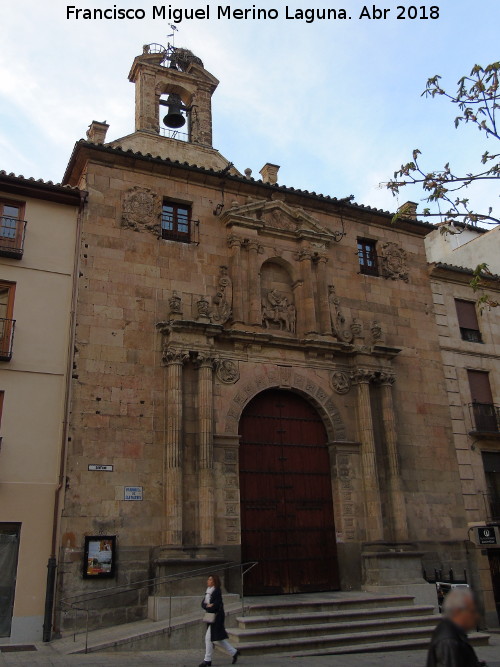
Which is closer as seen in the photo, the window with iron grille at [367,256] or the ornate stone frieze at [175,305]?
the ornate stone frieze at [175,305]

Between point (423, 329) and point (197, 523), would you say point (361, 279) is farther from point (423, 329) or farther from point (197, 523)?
point (197, 523)

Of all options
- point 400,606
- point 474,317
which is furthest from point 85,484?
point 474,317

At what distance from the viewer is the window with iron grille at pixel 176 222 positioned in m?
17.3

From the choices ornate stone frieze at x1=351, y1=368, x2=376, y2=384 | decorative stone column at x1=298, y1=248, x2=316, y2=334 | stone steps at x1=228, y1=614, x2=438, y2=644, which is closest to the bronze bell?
decorative stone column at x1=298, y1=248, x2=316, y2=334

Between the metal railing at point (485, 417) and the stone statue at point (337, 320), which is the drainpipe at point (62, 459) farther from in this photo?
the metal railing at point (485, 417)

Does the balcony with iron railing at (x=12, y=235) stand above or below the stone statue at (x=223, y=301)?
above

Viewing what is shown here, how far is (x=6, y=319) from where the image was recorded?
14.6m

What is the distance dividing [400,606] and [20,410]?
368 inches

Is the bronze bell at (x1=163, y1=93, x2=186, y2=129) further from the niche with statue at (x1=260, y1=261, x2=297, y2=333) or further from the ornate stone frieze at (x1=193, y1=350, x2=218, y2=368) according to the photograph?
the ornate stone frieze at (x1=193, y1=350, x2=218, y2=368)

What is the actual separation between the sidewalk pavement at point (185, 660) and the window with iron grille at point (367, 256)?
1100cm

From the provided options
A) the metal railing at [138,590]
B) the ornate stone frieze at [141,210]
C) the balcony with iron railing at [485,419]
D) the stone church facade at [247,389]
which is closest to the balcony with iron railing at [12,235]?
the stone church facade at [247,389]

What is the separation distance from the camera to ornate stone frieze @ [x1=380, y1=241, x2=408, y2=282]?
2016 cm

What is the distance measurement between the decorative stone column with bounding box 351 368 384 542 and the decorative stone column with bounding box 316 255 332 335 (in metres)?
1.45

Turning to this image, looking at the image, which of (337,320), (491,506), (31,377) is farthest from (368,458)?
(31,377)
